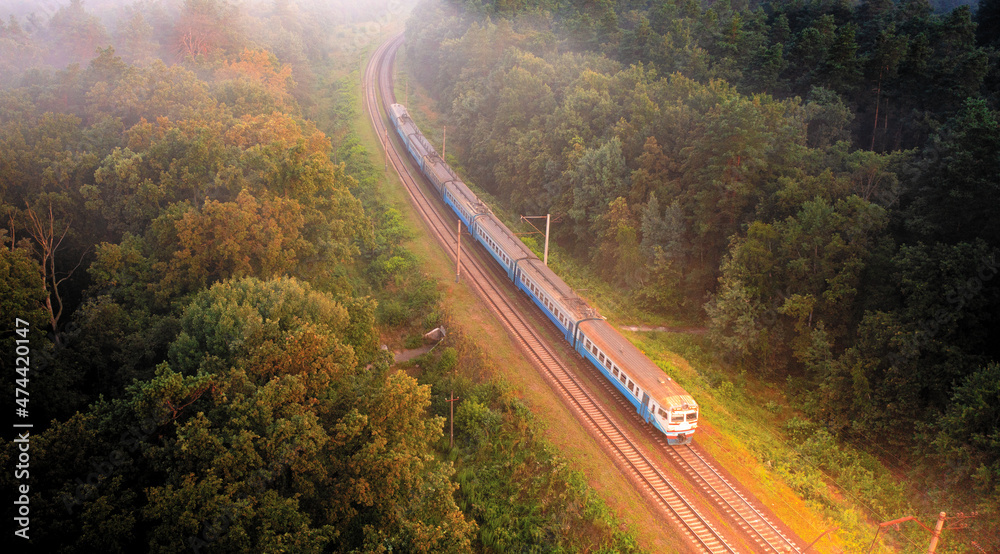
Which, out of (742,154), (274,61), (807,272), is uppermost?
(274,61)

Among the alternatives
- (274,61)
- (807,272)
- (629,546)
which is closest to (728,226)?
(807,272)

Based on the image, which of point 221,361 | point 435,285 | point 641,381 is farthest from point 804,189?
point 221,361

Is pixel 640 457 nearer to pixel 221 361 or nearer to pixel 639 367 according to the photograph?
pixel 639 367

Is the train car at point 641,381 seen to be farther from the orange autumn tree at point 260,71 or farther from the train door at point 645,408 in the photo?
the orange autumn tree at point 260,71

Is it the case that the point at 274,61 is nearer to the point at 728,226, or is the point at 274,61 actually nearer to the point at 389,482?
the point at 728,226

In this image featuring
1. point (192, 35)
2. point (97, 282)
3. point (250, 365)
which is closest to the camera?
point (250, 365)

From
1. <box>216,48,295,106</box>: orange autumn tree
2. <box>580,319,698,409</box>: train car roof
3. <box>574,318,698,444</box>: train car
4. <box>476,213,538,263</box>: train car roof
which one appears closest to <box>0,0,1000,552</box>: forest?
<box>216,48,295,106</box>: orange autumn tree

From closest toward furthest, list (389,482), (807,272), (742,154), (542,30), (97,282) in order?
(389,482) < (97,282) < (807,272) < (742,154) < (542,30)
